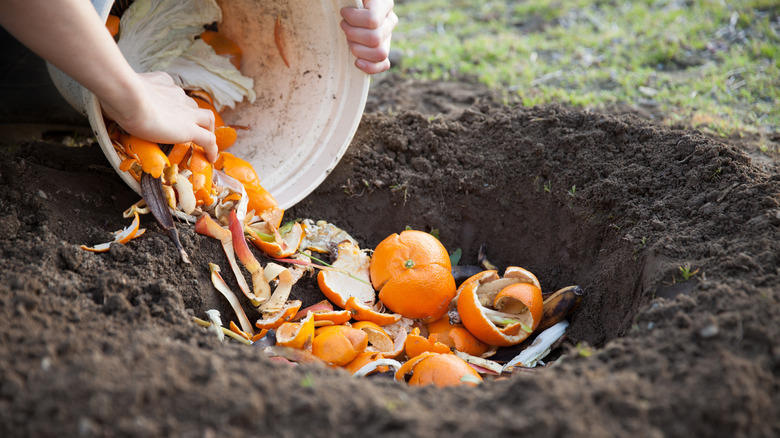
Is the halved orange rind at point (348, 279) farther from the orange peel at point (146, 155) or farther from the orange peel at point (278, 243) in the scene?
the orange peel at point (146, 155)

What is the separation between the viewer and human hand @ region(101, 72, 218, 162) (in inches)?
93.0

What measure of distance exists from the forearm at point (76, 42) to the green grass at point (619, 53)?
2.81 meters

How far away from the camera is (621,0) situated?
6164 millimetres

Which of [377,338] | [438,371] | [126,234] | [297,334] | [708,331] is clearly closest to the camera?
[708,331]

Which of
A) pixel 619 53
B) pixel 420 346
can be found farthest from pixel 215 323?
pixel 619 53

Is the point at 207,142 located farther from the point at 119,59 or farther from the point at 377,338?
the point at 377,338

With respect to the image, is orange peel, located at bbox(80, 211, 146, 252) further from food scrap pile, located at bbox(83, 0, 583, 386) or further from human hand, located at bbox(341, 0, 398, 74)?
human hand, located at bbox(341, 0, 398, 74)

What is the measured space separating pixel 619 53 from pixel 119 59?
167 inches

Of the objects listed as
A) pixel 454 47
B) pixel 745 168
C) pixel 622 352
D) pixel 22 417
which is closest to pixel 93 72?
pixel 22 417

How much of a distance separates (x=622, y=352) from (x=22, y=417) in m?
1.79

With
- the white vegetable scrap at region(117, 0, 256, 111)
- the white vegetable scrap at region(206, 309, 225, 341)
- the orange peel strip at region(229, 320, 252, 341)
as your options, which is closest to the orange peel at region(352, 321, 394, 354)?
the orange peel strip at region(229, 320, 252, 341)

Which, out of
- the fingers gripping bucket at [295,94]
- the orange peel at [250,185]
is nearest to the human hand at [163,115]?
the orange peel at [250,185]

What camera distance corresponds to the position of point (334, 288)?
290 cm

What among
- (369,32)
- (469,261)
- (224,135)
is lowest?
(469,261)
